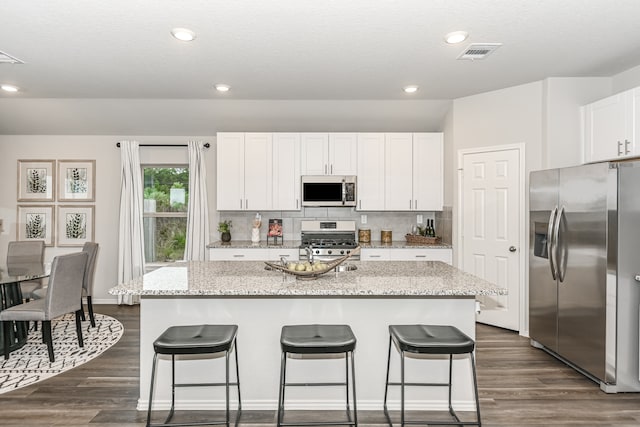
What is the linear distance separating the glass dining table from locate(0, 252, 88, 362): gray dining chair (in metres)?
0.11

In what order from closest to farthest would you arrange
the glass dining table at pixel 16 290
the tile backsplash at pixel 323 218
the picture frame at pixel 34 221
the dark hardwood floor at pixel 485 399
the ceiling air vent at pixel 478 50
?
the dark hardwood floor at pixel 485 399, the ceiling air vent at pixel 478 50, the glass dining table at pixel 16 290, the tile backsplash at pixel 323 218, the picture frame at pixel 34 221

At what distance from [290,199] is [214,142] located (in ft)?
4.67

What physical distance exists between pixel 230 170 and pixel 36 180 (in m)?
2.91

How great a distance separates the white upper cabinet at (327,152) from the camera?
5.29m

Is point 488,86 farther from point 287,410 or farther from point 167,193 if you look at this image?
point 167,193

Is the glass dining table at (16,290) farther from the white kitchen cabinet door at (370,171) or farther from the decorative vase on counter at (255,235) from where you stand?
the white kitchen cabinet door at (370,171)

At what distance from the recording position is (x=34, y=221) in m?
5.80

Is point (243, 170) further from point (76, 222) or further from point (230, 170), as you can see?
point (76, 222)

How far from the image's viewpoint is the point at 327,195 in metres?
5.23

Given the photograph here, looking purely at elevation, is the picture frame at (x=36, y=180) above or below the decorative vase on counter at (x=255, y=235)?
above

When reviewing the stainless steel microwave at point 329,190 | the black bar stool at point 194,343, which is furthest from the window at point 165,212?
the black bar stool at point 194,343

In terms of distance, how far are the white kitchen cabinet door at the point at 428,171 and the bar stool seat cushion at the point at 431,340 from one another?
3.06 metres

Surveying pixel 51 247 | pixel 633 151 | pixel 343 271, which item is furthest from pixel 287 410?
pixel 51 247

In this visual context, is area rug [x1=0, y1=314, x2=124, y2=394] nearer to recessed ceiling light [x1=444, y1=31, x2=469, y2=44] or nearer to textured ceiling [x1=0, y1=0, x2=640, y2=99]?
textured ceiling [x1=0, y1=0, x2=640, y2=99]
